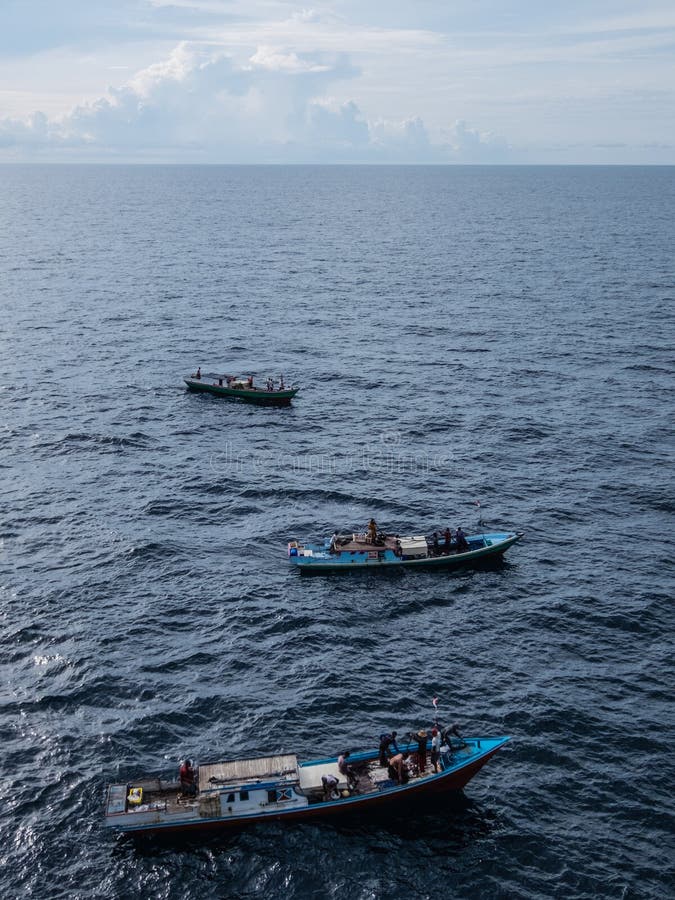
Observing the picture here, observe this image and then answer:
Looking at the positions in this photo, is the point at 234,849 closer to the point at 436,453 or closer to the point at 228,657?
the point at 228,657

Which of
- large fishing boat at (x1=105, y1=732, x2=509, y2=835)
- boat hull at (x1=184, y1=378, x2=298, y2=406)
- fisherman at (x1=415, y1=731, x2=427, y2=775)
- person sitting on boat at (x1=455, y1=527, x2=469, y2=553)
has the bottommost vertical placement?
large fishing boat at (x1=105, y1=732, x2=509, y2=835)

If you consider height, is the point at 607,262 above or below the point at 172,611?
above

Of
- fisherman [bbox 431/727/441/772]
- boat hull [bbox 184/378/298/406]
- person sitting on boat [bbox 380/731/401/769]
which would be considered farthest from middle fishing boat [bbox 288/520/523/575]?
boat hull [bbox 184/378/298/406]

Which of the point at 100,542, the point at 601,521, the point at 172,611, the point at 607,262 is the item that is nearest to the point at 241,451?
the point at 100,542

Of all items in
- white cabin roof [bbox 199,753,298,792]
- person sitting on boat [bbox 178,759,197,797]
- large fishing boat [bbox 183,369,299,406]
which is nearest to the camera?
person sitting on boat [bbox 178,759,197,797]

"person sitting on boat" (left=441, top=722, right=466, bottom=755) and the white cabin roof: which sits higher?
"person sitting on boat" (left=441, top=722, right=466, bottom=755)

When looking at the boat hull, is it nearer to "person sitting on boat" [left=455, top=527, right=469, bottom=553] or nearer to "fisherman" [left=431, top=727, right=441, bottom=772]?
"person sitting on boat" [left=455, top=527, right=469, bottom=553]

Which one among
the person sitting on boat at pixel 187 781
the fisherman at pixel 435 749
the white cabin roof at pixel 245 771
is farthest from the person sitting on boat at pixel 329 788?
the person sitting on boat at pixel 187 781

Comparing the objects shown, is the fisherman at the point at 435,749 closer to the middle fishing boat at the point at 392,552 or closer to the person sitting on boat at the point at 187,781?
the person sitting on boat at the point at 187,781
